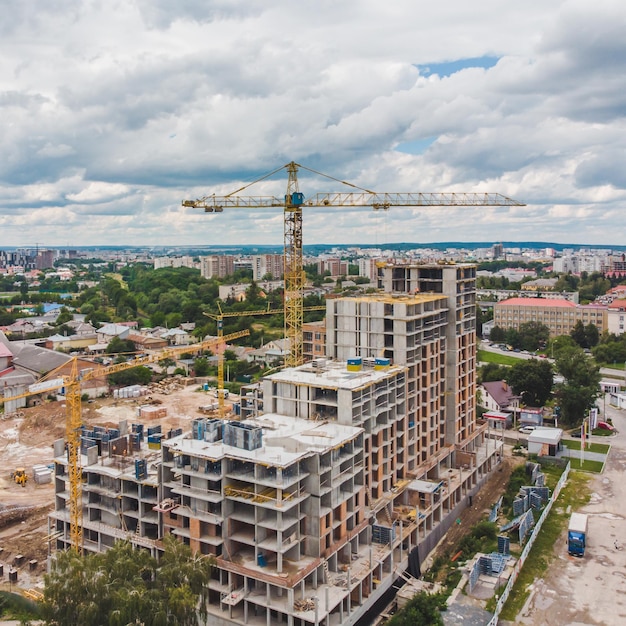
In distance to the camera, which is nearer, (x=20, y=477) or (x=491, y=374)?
(x=20, y=477)

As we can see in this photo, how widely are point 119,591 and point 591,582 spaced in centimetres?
2417

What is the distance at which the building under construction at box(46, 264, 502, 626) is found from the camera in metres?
27.4

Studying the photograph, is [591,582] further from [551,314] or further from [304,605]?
[551,314]

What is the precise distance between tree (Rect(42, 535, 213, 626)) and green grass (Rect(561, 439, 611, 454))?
40.6m

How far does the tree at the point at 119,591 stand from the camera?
21922 millimetres

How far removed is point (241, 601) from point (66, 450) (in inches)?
594

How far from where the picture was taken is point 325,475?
29.0 m

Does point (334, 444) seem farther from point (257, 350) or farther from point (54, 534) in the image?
point (257, 350)

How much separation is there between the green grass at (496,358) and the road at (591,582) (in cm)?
4628

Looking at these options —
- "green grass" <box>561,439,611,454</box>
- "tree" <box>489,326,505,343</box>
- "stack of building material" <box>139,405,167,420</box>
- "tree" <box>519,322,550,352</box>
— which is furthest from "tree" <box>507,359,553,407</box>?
"tree" <box>489,326,505,343</box>

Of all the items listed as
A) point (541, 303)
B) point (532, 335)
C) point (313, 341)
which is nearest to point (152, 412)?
point (313, 341)

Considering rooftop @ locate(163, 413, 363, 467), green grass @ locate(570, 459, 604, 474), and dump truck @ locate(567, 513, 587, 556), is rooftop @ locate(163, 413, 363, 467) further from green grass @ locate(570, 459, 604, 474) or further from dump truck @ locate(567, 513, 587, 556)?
green grass @ locate(570, 459, 604, 474)

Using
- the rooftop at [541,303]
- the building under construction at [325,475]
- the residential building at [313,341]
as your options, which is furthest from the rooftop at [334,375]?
the rooftop at [541,303]

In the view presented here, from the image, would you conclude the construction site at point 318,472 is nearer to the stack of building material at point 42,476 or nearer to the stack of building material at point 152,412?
the stack of building material at point 42,476
